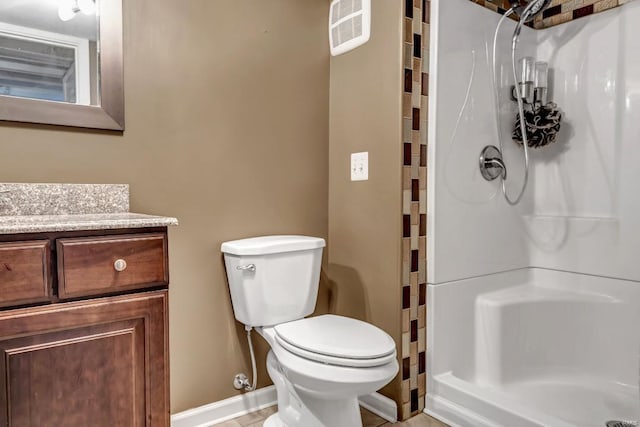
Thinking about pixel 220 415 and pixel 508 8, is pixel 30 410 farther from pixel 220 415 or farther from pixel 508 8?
pixel 508 8

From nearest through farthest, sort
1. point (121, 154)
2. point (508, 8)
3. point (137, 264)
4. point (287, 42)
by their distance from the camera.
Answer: point (137, 264), point (121, 154), point (287, 42), point (508, 8)

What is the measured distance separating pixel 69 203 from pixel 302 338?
875 mm

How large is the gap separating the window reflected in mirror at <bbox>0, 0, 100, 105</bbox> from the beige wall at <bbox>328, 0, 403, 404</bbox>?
1.00m

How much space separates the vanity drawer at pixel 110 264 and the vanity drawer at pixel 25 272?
0.03 metres

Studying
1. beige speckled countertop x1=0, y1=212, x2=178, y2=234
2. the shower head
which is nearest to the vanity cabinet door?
beige speckled countertop x1=0, y1=212, x2=178, y2=234

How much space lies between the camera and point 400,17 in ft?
5.45

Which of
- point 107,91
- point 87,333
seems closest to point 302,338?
point 87,333

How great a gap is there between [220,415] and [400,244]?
1002 millimetres

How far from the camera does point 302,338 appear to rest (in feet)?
4.62

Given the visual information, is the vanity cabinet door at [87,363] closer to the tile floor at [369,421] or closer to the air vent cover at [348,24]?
the tile floor at [369,421]

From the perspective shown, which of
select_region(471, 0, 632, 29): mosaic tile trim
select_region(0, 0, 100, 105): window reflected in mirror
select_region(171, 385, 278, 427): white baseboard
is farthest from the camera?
select_region(471, 0, 632, 29): mosaic tile trim

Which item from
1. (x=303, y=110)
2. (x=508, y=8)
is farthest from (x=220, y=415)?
(x=508, y=8)

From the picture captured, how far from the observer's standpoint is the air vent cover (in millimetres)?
1801

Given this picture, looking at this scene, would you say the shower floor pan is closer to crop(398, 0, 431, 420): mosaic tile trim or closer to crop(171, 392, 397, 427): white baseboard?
crop(398, 0, 431, 420): mosaic tile trim
